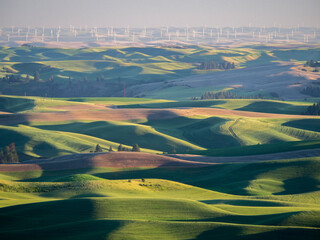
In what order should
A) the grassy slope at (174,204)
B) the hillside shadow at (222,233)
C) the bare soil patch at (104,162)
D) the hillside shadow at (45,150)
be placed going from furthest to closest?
the hillside shadow at (45,150)
the bare soil patch at (104,162)
the grassy slope at (174,204)
the hillside shadow at (222,233)

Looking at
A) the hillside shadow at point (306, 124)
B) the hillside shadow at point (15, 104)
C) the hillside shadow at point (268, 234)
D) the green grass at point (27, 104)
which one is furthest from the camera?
the hillside shadow at point (15, 104)

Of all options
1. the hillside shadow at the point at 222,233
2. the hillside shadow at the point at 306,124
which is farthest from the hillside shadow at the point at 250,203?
the hillside shadow at the point at 306,124

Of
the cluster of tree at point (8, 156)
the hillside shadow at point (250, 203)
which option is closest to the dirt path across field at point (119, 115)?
the cluster of tree at point (8, 156)

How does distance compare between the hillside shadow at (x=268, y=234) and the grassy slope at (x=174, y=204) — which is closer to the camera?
the hillside shadow at (x=268, y=234)

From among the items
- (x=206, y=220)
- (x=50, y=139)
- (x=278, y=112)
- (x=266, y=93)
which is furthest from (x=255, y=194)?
(x=266, y=93)

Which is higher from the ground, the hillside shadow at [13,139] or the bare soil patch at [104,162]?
the bare soil patch at [104,162]

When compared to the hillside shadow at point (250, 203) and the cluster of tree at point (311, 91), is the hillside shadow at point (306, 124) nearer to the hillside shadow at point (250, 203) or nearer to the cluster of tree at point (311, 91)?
the cluster of tree at point (311, 91)

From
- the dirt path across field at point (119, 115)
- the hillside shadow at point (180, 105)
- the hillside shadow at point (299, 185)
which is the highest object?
the hillside shadow at point (299, 185)

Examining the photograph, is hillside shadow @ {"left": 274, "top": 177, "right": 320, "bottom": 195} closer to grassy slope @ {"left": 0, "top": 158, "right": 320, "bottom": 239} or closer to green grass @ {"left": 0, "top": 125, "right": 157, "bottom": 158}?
grassy slope @ {"left": 0, "top": 158, "right": 320, "bottom": 239}

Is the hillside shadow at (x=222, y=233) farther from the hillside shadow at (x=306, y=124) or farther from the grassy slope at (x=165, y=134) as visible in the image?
the hillside shadow at (x=306, y=124)

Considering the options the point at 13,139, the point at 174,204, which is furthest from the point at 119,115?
the point at 174,204
